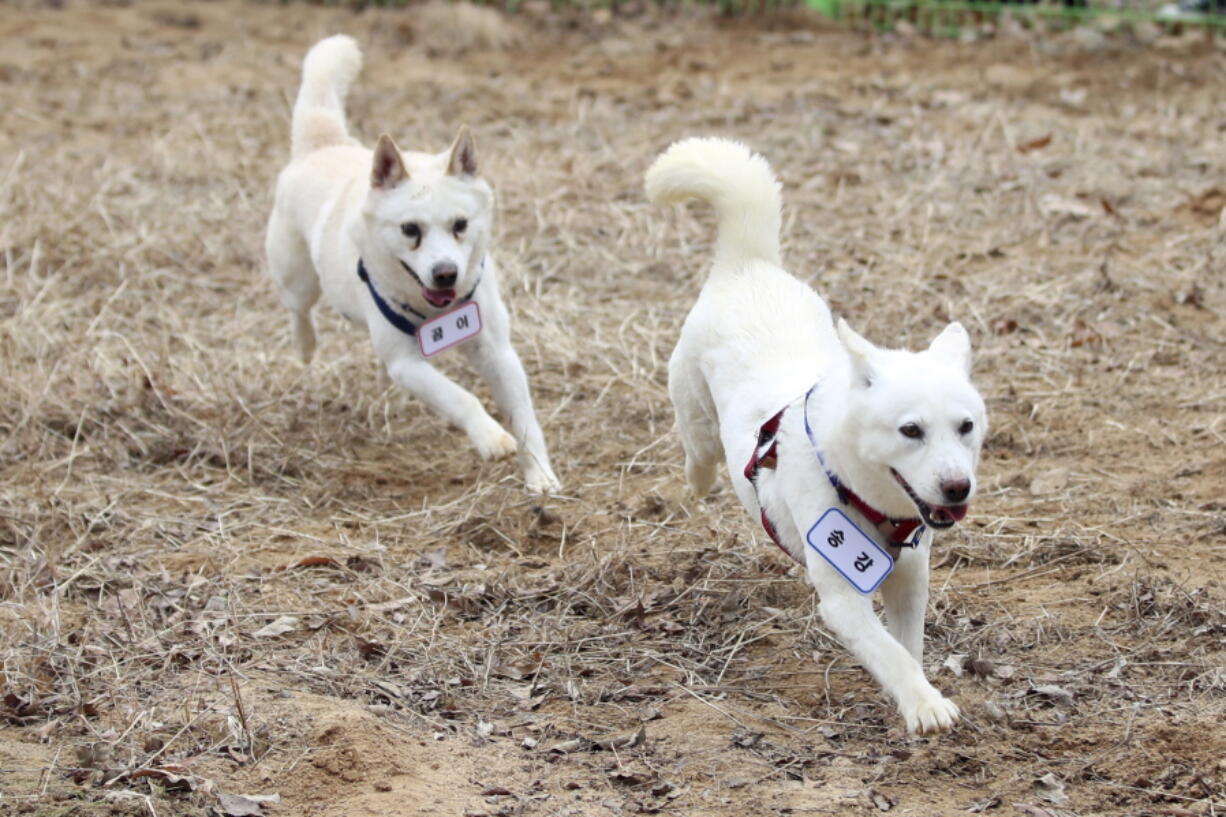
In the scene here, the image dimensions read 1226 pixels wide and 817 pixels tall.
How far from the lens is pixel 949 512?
329cm

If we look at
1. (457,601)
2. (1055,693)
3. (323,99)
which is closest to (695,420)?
(457,601)

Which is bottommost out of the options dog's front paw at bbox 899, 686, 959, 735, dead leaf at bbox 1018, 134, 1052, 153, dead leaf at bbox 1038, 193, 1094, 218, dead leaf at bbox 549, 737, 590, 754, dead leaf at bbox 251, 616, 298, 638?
dead leaf at bbox 251, 616, 298, 638

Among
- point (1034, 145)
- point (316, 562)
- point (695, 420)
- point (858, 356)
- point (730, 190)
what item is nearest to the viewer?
point (858, 356)

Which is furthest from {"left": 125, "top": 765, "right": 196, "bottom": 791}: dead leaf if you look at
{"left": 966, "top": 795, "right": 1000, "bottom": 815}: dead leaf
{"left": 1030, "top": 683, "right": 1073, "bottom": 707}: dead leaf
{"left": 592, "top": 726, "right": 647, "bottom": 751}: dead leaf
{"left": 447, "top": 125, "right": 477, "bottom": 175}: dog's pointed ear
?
{"left": 447, "top": 125, "right": 477, "bottom": 175}: dog's pointed ear

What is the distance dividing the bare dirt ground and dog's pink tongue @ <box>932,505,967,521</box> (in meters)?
0.60

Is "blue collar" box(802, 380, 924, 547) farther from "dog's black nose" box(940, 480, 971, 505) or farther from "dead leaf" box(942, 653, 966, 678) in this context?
"dead leaf" box(942, 653, 966, 678)

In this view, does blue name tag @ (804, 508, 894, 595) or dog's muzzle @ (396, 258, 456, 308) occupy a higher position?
dog's muzzle @ (396, 258, 456, 308)

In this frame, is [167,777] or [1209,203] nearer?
[167,777]

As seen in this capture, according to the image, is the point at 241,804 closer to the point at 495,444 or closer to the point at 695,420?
the point at 695,420

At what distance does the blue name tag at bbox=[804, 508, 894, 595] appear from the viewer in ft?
11.6

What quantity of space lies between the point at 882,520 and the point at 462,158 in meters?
2.71

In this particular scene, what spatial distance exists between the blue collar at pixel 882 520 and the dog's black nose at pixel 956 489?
33cm

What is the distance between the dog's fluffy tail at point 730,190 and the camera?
442 cm

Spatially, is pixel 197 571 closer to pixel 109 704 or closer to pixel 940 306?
pixel 109 704
